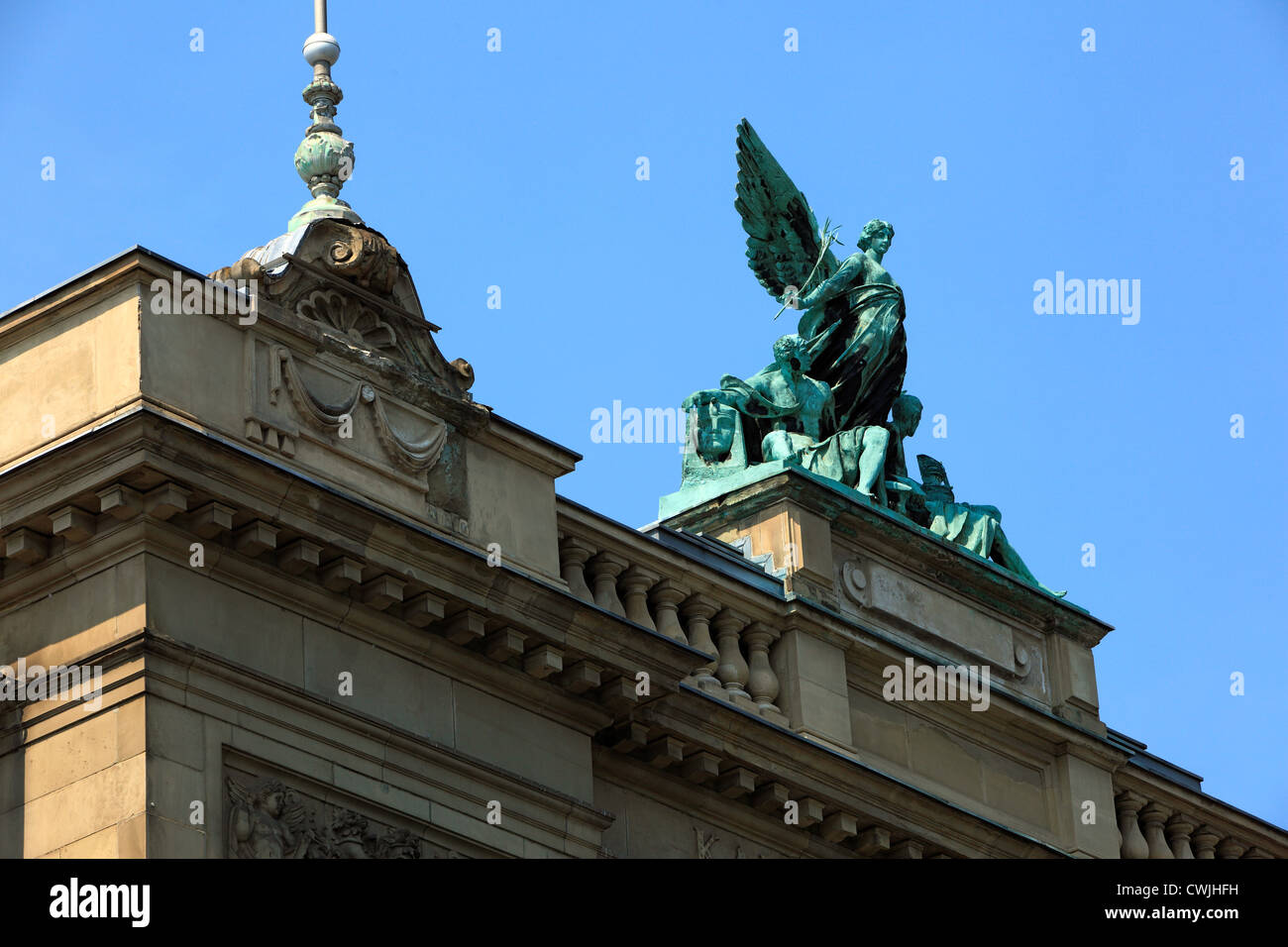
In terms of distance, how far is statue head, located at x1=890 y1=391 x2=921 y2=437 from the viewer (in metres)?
33.9

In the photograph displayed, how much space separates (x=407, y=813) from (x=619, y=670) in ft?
7.99

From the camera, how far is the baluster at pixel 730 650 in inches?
1176

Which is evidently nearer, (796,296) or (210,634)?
(210,634)

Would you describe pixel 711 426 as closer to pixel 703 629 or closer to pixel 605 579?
pixel 703 629

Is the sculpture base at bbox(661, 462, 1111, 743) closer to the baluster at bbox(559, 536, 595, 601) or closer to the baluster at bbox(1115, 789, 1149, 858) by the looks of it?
the baluster at bbox(1115, 789, 1149, 858)

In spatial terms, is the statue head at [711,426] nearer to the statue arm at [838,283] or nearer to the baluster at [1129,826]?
the statue arm at [838,283]

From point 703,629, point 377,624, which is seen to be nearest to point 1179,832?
point 703,629

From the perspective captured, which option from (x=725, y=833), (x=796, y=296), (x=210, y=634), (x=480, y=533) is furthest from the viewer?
(x=796, y=296)

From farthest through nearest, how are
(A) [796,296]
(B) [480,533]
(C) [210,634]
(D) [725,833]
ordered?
(A) [796,296] → (D) [725,833] → (B) [480,533] → (C) [210,634]

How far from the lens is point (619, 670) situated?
90.4ft

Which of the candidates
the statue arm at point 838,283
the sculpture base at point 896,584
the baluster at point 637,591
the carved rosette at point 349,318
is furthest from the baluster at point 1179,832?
the carved rosette at point 349,318

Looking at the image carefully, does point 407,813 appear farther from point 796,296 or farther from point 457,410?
point 796,296
